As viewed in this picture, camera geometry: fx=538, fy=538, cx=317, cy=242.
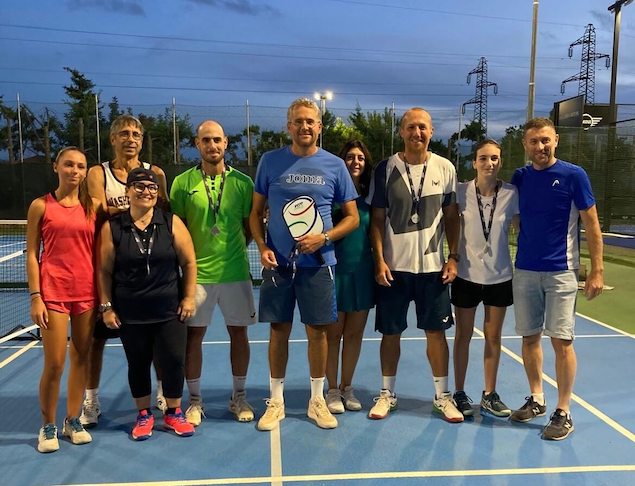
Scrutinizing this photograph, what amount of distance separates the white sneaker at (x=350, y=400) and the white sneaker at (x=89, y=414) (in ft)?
5.36

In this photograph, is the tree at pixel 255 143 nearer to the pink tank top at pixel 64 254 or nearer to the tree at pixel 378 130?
the tree at pixel 378 130

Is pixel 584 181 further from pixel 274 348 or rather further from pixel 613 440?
pixel 274 348

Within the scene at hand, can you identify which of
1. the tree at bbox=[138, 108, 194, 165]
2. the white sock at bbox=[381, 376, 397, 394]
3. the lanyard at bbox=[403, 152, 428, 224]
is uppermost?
the tree at bbox=[138, 108, 194, 165]

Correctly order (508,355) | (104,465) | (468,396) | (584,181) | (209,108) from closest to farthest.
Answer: (104,465) < (584,181) < (468,396) < (508,355) < (209,108)

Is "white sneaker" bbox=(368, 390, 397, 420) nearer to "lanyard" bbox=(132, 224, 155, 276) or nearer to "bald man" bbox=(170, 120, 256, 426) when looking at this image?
"bald man" bbox=(170, 120, 256, 426)

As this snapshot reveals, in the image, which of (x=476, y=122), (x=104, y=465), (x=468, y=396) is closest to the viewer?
(x=104, y=465)

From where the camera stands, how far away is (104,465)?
296 centimetres

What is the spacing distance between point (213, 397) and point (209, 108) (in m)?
16.9

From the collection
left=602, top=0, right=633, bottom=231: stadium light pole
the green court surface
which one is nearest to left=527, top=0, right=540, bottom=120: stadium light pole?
the green court surface

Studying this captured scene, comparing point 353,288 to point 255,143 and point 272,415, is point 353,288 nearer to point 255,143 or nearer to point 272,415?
point 272,415

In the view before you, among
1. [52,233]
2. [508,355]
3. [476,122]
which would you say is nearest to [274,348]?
[52,233]

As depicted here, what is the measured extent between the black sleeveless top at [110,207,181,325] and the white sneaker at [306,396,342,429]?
111cm

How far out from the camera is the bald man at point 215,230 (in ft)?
11.0

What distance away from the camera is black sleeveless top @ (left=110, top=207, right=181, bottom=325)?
Result: 3.07 metres
